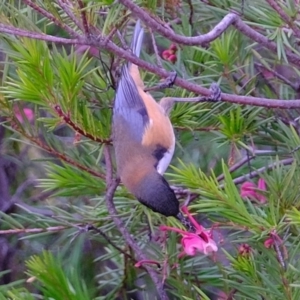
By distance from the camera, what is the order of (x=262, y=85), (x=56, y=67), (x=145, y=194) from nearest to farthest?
(x=56, y=67)
(x=145, y=194)
(x=262, y=85)

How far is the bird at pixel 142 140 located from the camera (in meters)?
1.20

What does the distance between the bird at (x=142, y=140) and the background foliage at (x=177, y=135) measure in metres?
0.03

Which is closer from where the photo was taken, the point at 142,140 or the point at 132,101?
the point at 132,101

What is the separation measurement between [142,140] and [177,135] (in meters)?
0.22

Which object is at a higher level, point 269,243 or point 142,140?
point 269,243

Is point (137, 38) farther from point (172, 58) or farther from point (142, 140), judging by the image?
point (142, 140)

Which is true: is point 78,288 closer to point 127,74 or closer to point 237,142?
point 237,142

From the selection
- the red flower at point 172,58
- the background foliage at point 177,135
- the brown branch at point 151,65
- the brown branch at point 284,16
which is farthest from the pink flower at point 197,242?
the red flower at point 172,58

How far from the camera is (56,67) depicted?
111 centimetres

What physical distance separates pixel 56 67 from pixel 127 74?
0.26 meters

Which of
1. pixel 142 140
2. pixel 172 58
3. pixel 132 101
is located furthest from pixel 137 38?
pixel 142 140

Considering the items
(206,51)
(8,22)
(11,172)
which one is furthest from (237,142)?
(11,172)

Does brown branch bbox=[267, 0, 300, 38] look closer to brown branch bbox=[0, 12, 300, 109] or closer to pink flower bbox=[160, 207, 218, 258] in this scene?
brown branch bbox=[0, 12, 300, 109]

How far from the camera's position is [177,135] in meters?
1.43
